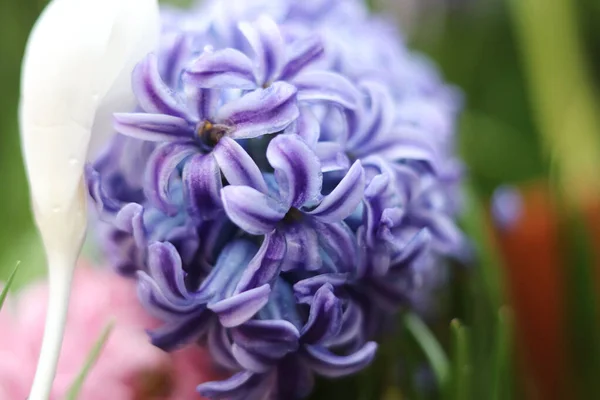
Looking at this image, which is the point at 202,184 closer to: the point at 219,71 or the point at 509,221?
the point at 219,71

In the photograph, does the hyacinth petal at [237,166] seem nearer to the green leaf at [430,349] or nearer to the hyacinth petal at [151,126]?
the hyacinth petal at [151,126]

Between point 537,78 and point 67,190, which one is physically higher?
point 537,78

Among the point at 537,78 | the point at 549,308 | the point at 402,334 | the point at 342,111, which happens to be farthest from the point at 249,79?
the point at 537,78

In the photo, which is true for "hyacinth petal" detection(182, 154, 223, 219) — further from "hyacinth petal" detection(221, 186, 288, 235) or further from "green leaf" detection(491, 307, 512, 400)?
"green leaf" detection(491, 307, 512, 400)

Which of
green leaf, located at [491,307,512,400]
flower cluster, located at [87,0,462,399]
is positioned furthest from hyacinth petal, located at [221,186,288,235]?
green leaf, located at [491,307,512,400]

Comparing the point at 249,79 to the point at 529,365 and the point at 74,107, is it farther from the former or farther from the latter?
the point at 529,365
